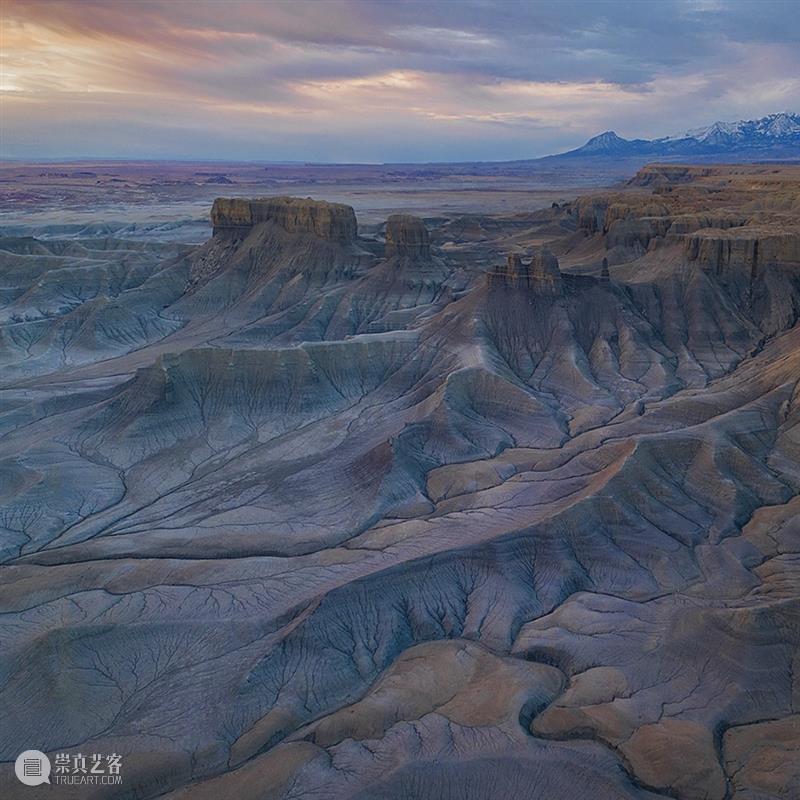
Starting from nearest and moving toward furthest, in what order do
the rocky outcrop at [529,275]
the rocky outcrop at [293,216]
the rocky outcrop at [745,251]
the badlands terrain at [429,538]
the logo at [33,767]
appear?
the logo at [33,767], the badlands terrain at [429,538], the rocky outcrop at [529,275], the rocky outcrop at [745,251], the rocky outcrop at [293,216]

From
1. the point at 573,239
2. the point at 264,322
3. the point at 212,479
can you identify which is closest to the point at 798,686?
the point at 212,479

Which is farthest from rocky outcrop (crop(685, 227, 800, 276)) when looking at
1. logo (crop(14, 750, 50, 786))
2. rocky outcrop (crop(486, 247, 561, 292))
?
logo (crop(14, 750, 50, 786))

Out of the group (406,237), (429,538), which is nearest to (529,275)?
(406,237)

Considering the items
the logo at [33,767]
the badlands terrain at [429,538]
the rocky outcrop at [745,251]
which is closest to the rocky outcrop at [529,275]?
the badlands terrain at [429,538]

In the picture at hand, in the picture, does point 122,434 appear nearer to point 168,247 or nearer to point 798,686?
point 798,686

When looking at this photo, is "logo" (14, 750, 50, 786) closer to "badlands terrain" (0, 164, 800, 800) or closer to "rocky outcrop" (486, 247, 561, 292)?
"badlands terrain" (0, 164, 800, 800)

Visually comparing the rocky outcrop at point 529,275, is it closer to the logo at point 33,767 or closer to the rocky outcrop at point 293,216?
the rocky outcrop at point 293,216
